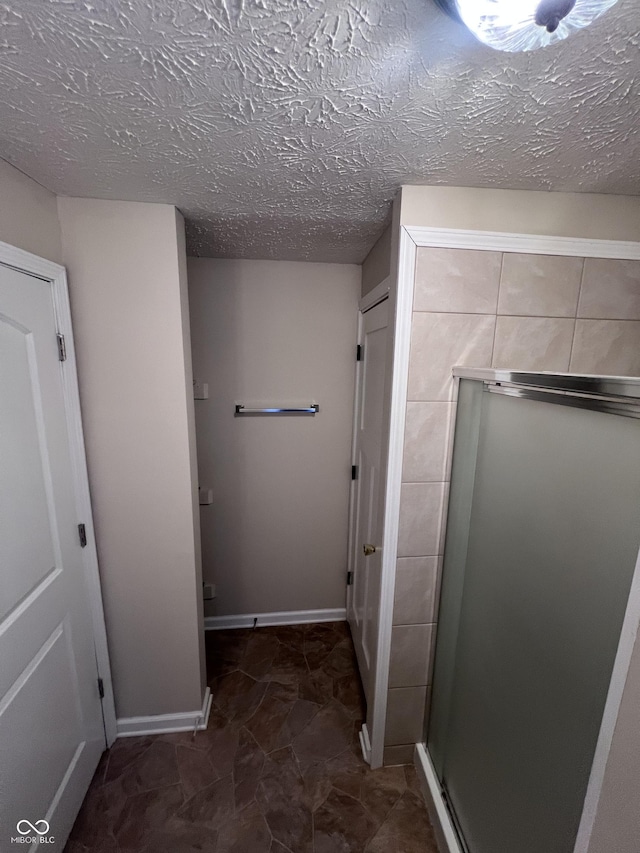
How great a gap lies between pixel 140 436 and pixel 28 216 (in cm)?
78

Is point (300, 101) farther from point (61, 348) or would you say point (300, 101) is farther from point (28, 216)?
point (61, 348)

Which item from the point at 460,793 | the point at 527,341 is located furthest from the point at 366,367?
the point at 460,793

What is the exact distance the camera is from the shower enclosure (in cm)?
63

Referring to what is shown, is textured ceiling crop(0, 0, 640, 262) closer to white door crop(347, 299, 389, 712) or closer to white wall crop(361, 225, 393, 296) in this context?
white wall crop(361, 225, 393, 296)

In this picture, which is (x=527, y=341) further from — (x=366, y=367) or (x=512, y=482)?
(x=366, y=367)

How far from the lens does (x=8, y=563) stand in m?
1.00

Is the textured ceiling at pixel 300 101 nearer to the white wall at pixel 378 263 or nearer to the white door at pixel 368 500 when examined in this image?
the white wall at pixel 378 263

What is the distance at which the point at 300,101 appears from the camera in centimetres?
72

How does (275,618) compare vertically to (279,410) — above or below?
below

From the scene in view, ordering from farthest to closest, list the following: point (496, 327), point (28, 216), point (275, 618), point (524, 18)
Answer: point (275, 618) < point (496, 327) < point (28, 216) < point (524, 18)

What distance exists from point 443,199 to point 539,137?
12.4 inches

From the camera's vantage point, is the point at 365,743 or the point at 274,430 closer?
the point at 365,743

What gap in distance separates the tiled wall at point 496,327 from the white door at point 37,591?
123 cm

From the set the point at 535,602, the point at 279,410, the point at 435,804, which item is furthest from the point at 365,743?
the point at 279,410
